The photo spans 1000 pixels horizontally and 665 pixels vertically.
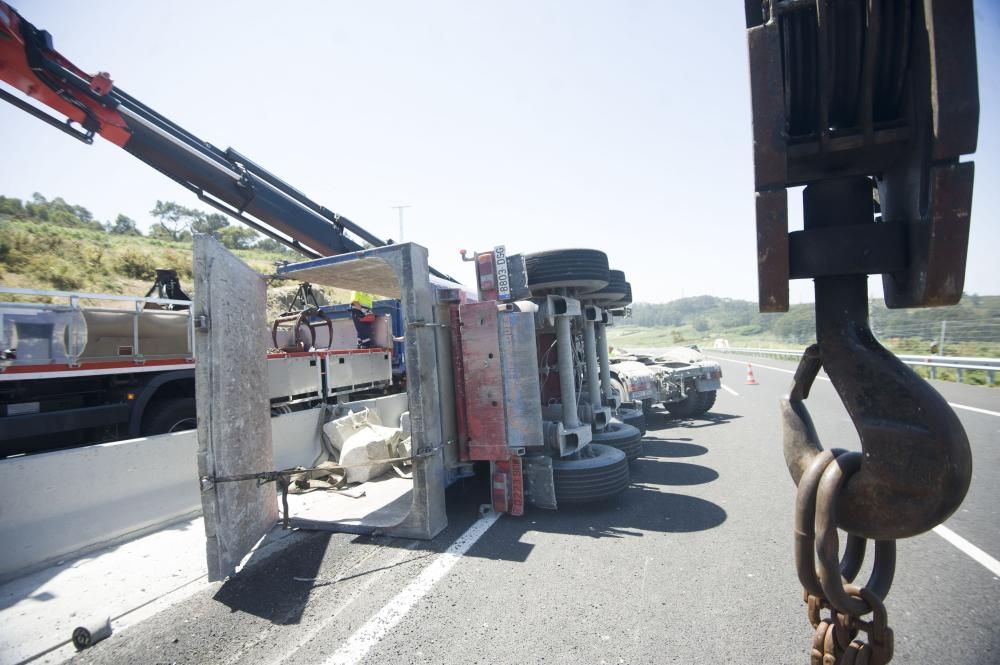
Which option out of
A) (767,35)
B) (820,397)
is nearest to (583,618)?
(767,35)

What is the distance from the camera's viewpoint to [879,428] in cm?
109

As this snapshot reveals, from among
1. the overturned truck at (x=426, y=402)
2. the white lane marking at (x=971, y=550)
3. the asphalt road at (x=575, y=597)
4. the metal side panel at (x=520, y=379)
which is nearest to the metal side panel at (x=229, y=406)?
the overturned truck at (x=426, y=402)

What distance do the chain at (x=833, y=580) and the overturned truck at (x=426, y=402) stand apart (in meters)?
3.15

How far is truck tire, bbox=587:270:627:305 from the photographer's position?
22.4ft

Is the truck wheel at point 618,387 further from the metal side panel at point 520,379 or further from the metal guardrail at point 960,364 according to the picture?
the metal guardrail at point 960,364

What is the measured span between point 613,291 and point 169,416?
20.3 feet

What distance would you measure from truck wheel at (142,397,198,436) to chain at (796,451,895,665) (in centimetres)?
671

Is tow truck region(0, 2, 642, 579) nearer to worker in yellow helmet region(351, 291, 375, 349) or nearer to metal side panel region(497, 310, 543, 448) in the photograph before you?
metal side panel region(497, 310, 543, 448)

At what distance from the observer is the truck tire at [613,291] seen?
22.4ft

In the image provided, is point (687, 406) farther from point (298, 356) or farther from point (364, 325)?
point (298, 356)

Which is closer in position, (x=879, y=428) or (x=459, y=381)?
(x=879, y=428)

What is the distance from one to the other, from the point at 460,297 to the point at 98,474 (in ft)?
12.2

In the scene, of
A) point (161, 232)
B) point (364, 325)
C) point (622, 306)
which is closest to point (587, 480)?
point (622, 306)

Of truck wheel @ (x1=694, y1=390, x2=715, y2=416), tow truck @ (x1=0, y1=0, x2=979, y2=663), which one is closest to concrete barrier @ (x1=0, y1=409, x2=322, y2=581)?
tow truck @ (x1=0, y1=0, x2=979, y2=663)
